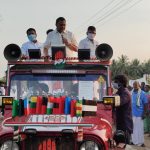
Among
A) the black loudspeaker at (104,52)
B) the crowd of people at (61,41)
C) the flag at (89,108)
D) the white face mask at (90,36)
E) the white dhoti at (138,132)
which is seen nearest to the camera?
the flag at (89,108)

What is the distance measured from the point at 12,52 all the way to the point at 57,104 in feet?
4.18

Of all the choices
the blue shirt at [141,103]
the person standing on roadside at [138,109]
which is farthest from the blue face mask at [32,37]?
the blue shirt at [141,103]

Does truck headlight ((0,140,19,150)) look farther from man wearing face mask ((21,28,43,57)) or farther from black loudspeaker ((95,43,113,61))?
man wearing face mask ((21,28,43,57))

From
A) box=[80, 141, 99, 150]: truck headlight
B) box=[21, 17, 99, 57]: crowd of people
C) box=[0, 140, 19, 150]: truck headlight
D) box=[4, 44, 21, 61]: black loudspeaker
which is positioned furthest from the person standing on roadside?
box=[0, 140, 19, 150]: truck headlight

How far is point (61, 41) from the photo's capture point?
9906 millimetres

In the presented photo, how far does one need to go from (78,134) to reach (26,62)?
1.85 meters

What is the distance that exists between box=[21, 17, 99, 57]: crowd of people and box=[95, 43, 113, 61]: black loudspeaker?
0.87 m

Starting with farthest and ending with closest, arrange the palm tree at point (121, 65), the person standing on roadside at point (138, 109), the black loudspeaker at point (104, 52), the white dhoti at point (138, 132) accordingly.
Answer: the palm tree at point (121, 65), the white dhoti at point (138, 132), the person standing on roadside at point (138, 109), the black loudspeaker at point (104, 52)

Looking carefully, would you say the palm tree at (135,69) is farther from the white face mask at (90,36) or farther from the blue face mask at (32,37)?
the blue face mask at (32,37)

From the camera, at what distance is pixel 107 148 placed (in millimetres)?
7523

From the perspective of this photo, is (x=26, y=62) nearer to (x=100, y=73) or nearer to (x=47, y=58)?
(x=47, y=58)

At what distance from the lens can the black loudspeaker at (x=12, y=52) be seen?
28.6ft

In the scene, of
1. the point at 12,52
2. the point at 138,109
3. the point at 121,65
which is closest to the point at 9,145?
the point at 12,52

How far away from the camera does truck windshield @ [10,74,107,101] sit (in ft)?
28.1
